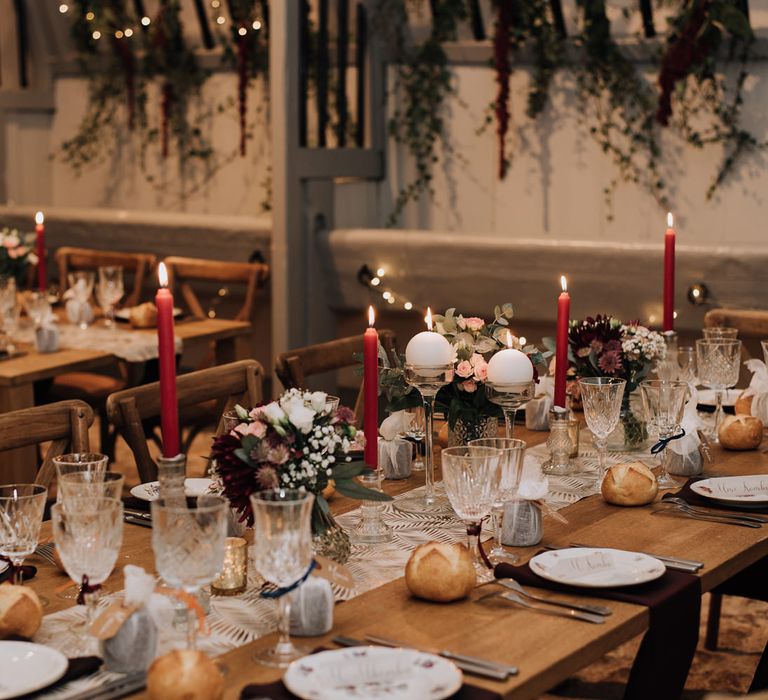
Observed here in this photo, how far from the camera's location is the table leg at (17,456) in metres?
3.60

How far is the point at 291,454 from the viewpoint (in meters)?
1.77

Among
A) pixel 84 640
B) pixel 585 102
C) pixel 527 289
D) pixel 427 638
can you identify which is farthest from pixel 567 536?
pixel 585 102

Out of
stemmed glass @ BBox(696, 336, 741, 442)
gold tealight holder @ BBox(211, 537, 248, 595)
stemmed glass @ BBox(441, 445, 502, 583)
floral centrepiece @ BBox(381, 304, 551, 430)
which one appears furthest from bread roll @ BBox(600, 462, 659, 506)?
gold tealight holder @ BBox(211, 537, 248, 595)

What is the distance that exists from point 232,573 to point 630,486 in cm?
75

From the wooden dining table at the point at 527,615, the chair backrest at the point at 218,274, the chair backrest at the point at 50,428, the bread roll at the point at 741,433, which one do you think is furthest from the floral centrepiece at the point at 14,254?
the bread roll at the point at 741,433

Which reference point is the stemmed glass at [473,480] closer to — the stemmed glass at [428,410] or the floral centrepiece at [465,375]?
the stemmed glass at [428,410]

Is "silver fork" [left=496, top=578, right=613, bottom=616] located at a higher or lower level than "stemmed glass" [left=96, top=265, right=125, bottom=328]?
lower

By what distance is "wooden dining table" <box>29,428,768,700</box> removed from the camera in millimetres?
1500

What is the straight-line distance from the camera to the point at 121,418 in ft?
8.11

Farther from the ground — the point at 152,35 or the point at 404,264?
the point at 152,35

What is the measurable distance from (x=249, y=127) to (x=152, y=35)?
29.1 inches

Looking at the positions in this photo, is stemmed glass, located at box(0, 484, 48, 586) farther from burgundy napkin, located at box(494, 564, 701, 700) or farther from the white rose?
burgundy napkin, located at box(494, 564, 701, 700)

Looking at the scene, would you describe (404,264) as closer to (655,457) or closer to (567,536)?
(655,457)

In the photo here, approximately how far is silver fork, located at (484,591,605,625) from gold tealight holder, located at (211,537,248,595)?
332 mm
